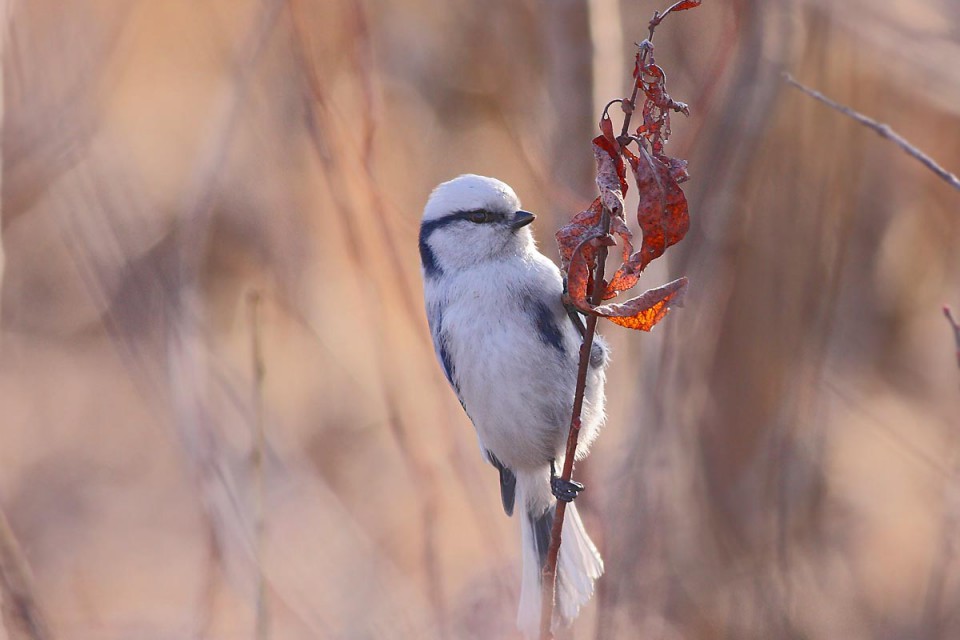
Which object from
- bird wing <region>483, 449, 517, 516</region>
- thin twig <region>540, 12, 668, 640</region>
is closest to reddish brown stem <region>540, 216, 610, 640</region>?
thin twig <region>540, 12, 668, 640</region>

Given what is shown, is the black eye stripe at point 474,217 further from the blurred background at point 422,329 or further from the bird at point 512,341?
the blurred background at point 422,329

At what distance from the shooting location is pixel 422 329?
1.96 meters

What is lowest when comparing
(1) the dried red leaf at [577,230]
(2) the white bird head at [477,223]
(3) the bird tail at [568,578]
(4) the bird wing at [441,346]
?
(3) the bird tail at [568,578]

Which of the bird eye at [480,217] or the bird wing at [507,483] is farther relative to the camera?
the bird wing at [507,483]

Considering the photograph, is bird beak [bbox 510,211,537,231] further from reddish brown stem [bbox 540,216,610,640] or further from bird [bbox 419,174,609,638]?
reddish brown stem [bbox 540,216,610,640]

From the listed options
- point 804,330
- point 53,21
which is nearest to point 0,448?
point 53,21

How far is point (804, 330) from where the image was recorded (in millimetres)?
2477

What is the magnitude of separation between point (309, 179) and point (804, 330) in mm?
2046

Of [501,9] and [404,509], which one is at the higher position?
[501,9]

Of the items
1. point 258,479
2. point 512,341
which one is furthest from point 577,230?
point 512,341

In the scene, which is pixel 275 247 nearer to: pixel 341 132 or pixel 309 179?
pixel 309 179

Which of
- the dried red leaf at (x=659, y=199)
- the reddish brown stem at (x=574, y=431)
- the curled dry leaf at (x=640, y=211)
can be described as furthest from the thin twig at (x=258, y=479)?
the dried red leaf at (x=659, y=199)

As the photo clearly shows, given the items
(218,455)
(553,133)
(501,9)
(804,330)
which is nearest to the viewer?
(218,455)

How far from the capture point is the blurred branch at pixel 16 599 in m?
1.22
